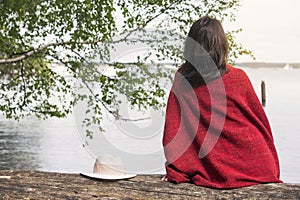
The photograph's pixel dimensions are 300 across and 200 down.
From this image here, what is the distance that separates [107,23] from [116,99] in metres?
2.01

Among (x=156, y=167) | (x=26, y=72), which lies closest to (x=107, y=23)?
(x=26, y=72)

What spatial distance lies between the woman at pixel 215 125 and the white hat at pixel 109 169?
15.2 inches

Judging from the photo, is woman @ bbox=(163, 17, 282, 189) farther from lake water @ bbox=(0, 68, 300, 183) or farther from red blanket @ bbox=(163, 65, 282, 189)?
lake water @ bbox=(0, 68, 300, 183)

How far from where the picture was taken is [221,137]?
4.36m

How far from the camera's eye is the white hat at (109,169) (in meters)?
4.48

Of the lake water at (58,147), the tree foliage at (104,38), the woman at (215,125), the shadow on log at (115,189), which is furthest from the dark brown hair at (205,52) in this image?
the lake water at (58,147)

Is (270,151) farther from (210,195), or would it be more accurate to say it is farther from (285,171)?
(285,171)

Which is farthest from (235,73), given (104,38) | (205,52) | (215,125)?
(104,38)

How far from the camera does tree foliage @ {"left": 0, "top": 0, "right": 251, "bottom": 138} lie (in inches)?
462

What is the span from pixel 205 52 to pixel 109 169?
4.11 feet

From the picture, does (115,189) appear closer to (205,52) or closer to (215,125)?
(215,125)

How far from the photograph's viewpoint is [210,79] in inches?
172

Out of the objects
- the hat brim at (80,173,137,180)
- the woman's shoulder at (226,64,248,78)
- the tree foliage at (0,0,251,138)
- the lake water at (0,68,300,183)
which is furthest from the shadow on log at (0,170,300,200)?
the lake water at (0,68,300,183)

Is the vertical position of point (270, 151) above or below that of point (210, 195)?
above
